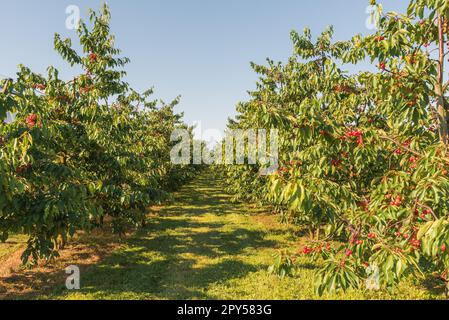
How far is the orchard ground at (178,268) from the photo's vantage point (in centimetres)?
810

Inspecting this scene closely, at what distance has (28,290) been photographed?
8.37m

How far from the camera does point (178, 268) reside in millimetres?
10203

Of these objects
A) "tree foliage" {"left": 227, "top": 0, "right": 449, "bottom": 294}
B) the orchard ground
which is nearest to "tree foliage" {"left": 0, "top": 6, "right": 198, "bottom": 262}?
the orchard ground

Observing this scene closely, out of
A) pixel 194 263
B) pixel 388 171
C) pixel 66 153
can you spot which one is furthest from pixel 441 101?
pixel 66 153

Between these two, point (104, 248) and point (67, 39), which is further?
point (104, 248)

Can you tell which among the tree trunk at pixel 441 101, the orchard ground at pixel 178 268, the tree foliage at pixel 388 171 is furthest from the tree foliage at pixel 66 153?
the tree trunk at pixel 441 101

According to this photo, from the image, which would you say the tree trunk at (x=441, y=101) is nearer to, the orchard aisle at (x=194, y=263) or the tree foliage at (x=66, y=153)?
the orchard aisle at (x=194, y=263)

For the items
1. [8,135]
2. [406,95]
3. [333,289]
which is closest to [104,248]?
[8,135]

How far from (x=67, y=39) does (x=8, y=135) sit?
21.0ft

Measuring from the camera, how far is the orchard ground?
810 cm

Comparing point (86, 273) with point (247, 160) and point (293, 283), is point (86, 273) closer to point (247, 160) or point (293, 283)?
point (293, 283)

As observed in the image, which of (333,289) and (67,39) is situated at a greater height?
(67,39)

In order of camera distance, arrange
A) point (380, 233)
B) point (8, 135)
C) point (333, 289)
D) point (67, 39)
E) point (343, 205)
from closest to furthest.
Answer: point (333, 289), point (380, 233), point (343, 205), point (8, 135), point (67, 39)

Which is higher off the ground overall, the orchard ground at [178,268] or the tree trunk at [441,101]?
the tree trunk at [441,101]
